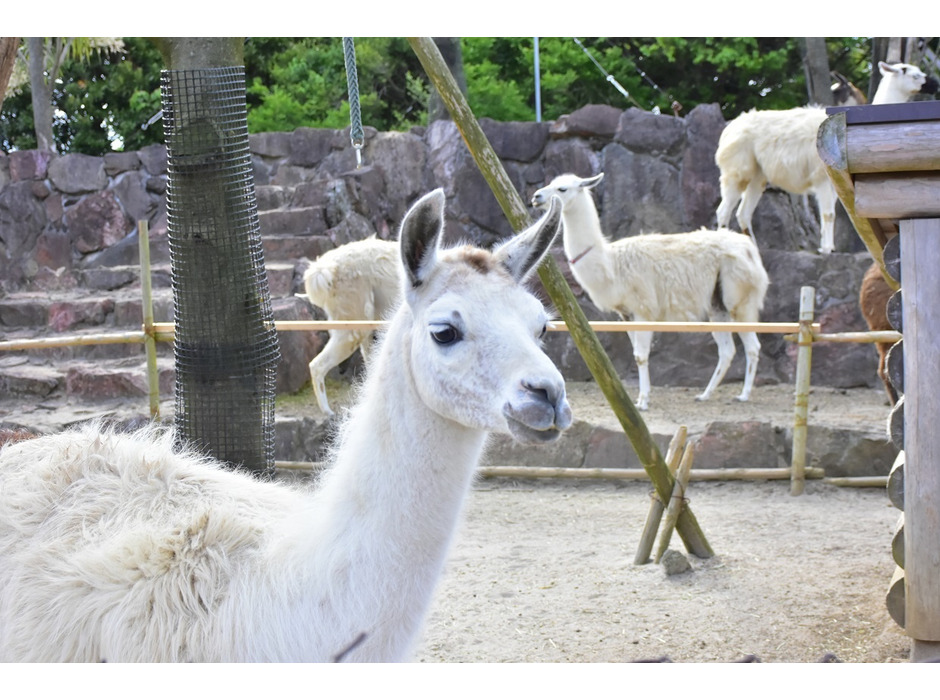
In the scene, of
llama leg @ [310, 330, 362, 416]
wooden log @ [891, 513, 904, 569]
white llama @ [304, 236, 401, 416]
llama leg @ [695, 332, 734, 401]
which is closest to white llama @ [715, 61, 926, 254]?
llama leg @ [695, 332, 734, 401]

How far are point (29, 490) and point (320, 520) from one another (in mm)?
933

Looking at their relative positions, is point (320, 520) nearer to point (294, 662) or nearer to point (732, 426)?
point (294, 662)

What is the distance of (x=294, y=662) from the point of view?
2.15 meters

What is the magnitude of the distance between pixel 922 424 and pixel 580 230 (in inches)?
220

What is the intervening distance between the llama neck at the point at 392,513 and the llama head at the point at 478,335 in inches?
3.2

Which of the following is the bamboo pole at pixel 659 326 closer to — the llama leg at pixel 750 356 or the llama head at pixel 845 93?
the llama leg at pixel 750 356

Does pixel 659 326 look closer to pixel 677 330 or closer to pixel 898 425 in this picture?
pixel 677 330

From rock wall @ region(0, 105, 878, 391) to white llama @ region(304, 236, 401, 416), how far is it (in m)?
1.52

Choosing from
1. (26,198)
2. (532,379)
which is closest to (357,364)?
(26,198)

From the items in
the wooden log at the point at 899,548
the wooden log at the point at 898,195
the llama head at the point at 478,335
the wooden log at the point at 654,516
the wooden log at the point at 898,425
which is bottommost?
the wooden log at the point at 654,516

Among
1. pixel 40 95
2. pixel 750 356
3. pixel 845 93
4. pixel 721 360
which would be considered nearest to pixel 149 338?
pixel 721 360

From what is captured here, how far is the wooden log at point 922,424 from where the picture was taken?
119 inches

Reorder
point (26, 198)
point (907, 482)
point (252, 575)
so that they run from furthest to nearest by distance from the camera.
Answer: point (26, 198)
point (907, 482)
point (252, 575)

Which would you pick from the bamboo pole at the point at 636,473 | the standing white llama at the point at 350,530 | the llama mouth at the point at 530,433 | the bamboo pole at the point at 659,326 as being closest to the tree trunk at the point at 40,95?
the bamboo pole at the point at 659,326
